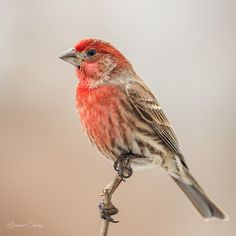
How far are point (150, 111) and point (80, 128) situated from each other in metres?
2.93

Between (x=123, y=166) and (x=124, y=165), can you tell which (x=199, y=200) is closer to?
(x=124, y=165)

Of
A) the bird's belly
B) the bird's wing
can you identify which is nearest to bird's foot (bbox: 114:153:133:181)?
the bird's belly

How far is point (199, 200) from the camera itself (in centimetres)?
677

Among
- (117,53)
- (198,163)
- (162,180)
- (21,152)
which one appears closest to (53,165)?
(21,152)

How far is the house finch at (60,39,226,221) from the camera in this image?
5.91 metres

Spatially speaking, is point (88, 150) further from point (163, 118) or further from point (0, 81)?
point (163, 118)

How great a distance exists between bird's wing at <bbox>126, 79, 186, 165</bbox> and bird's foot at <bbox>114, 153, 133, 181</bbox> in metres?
0.55

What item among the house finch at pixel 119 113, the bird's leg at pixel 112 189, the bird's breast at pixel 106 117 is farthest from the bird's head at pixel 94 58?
the bird's leg at pixel 112 189

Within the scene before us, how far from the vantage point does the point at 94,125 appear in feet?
19.4

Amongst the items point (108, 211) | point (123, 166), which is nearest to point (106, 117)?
point (123, 166)

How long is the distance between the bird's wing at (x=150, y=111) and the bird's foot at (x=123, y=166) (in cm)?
55

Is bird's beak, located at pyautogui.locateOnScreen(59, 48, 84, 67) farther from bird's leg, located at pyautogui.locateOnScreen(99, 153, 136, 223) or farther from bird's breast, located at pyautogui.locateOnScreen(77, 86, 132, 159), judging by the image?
bird's leg, located at pyautogui.locateOnScreen(99, 153, 136, 223)

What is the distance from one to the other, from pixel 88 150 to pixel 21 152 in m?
0.79

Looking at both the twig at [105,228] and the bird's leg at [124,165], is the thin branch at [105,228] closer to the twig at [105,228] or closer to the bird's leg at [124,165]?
the twig at [105,228]
